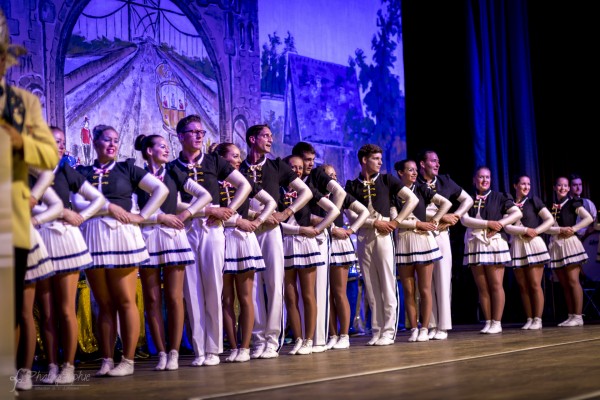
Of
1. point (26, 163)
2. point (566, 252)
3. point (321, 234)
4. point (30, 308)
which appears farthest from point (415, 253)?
point (26, 163)

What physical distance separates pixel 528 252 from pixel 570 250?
0.61 metres

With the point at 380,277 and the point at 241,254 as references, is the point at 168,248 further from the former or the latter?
the point at 380,277

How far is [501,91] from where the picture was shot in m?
11.9

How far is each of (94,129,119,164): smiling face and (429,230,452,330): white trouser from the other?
12.0ft

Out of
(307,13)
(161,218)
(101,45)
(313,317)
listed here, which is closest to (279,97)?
(307,13)

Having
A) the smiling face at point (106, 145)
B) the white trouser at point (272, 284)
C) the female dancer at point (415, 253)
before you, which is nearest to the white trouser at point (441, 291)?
the female dancer at point (415, 253)

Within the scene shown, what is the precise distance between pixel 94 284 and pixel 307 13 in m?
5.34

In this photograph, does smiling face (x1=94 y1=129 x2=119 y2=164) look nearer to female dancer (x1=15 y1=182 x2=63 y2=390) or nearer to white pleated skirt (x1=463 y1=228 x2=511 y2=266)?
female dancer (x1=15 y1=182 x2=63 y2=390)

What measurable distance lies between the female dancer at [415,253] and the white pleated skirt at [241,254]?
1.90 m

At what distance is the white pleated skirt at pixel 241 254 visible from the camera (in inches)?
250

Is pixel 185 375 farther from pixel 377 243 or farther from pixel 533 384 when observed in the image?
pixel 377 243

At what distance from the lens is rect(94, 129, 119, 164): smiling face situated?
5555 mm

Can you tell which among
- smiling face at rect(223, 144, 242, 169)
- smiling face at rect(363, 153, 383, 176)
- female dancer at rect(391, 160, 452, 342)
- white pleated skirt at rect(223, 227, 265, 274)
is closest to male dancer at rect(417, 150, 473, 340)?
female dancer at rect(391, 160, 452, 342)

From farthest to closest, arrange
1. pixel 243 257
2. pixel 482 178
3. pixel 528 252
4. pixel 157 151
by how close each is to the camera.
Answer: pixel 528 252 → pixel 482 178 → pixel 243 257 → pixel 157 151
